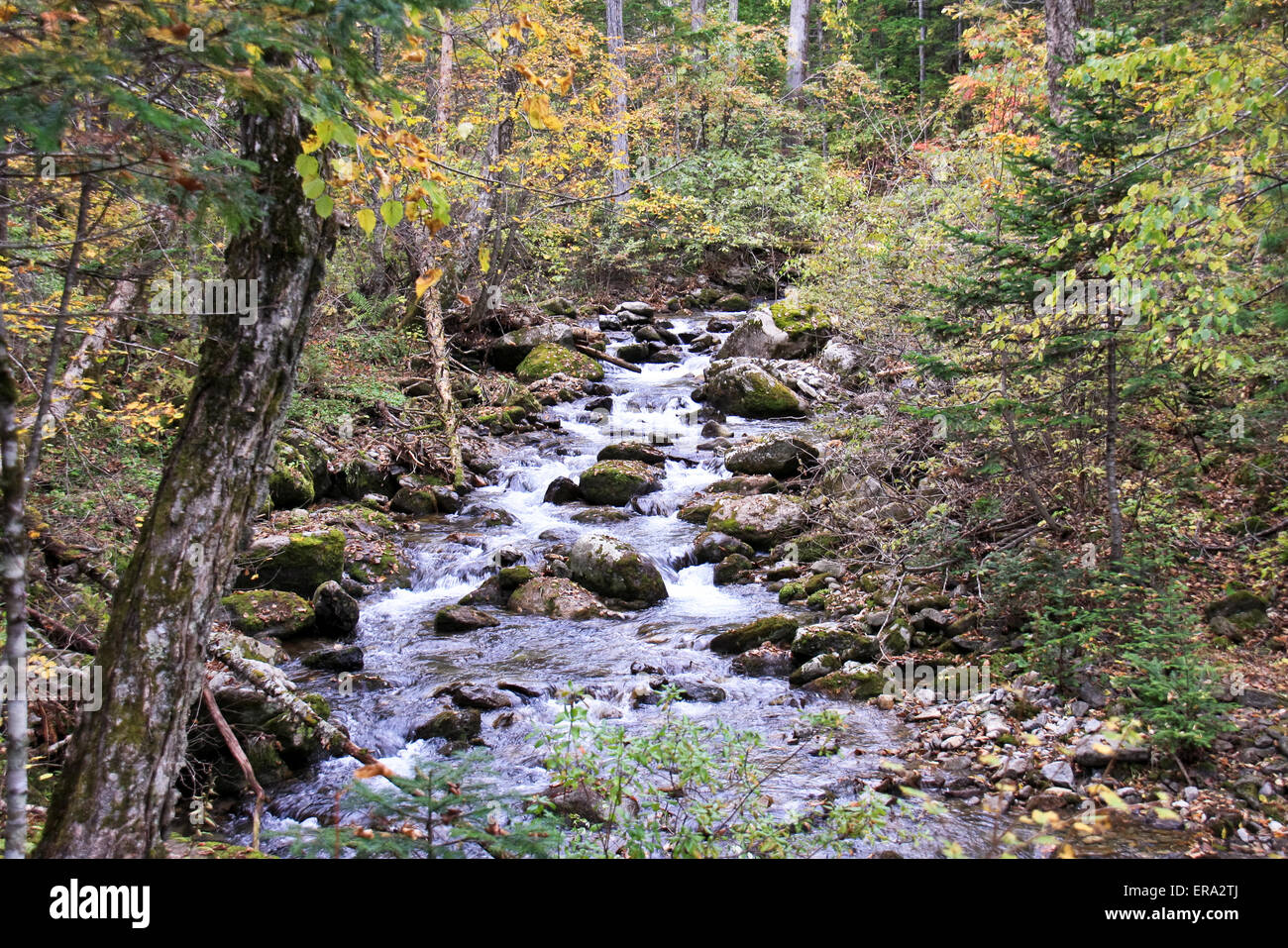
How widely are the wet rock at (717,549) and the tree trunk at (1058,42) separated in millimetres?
6330

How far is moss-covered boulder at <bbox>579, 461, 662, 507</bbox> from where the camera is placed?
12.9m

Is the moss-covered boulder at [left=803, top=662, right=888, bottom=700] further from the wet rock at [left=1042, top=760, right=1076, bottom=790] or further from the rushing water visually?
the wet rock at [left=1042, top=760, right=1076, bottom=790]

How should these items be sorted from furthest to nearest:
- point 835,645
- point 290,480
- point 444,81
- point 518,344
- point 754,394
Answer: point 518,344 < point 754,394 < point 444,81 < point 290,480 < point 835,645

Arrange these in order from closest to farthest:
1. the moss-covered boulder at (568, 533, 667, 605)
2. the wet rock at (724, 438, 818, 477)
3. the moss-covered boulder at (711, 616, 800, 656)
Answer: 1. the moss-covered boulder at (711, 616, 800, 656)
2. the moss-covered boulder at (568, 533, 667, 605)
3. the wet rock at (724, 438, 818, 477)

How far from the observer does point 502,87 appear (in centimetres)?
1400

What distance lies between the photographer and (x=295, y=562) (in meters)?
9.08

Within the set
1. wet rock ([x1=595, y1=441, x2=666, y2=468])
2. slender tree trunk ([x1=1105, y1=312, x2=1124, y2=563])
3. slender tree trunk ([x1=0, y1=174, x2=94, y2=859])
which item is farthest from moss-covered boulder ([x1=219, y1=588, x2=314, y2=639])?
slender tree trunk ([x1=1105, y1=312, x2=1124, y2=563])

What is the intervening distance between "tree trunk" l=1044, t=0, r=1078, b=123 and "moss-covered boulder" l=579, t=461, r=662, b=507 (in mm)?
7575

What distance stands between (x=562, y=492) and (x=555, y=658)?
5045 mm

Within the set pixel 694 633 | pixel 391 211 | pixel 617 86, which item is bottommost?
pixel 694 633

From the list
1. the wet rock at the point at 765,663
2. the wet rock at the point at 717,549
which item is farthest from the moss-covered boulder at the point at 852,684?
the wet rock at the point at 717,549

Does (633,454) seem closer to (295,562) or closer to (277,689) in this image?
(295,562)

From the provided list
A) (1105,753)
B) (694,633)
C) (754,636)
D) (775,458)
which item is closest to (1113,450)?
(1105,753)
